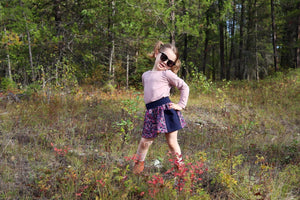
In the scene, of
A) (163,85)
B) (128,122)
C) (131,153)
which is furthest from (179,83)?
(131,153)

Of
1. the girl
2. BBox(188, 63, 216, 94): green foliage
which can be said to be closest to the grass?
the girl

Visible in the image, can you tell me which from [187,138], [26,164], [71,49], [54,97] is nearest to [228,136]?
[187,138]

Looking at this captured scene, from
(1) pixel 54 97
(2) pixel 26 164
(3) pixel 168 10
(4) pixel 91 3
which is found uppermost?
(4) pixel 91 3

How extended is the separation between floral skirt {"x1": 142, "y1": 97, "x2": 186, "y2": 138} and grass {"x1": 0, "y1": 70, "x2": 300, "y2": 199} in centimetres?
45

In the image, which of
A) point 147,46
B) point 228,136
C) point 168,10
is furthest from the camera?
point 147,46

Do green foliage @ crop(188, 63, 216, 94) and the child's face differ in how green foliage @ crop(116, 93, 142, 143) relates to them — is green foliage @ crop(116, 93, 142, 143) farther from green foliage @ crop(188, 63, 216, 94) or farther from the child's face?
green foliage @ crop(188, 63, 216, 94)

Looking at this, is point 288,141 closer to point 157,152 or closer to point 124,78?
point 157,152

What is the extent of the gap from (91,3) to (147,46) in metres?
4.37

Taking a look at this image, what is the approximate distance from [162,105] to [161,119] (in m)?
0.18

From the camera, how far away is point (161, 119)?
8.58ft

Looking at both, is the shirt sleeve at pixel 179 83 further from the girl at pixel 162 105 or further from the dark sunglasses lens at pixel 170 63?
the dark sunglasses lens at pixel 170 63

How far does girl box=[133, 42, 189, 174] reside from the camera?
104 inches

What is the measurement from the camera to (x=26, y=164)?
3148mm

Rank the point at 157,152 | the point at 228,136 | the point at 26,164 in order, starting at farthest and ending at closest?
the point at 228,136
the point at 157,152
the point at 26,164
